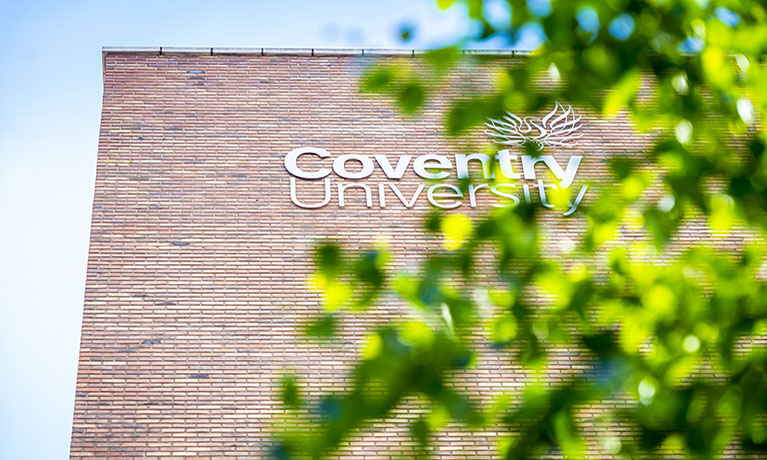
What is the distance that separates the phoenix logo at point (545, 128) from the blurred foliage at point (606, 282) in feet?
28.2

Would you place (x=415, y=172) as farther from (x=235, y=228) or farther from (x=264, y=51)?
(x=264, y=51)

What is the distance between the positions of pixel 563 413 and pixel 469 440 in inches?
297

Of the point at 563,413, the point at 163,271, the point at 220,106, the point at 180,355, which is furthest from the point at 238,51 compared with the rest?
the point at 563,413

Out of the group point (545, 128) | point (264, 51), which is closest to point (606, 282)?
point (545, 128)

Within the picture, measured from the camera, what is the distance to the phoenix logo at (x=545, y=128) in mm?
11930

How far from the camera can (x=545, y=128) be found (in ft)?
39.5

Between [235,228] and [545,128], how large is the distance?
426 centimetres

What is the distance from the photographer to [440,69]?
116 inches

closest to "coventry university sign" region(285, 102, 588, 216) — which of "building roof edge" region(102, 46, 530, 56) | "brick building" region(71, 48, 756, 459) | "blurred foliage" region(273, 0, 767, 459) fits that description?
"brick building" region(71, 48, 756, 459)

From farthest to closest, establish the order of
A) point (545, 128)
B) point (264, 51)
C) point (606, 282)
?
point (264, 51) → point (545, 128) → point (606, 282)

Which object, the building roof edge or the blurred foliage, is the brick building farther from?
the blurred foliage

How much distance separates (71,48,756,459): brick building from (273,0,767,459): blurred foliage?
6.11 meters

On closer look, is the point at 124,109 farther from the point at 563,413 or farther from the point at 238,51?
the point at 563,413

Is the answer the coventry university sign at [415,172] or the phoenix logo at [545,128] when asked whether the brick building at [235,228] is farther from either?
the phoenix logo at [545,128]
